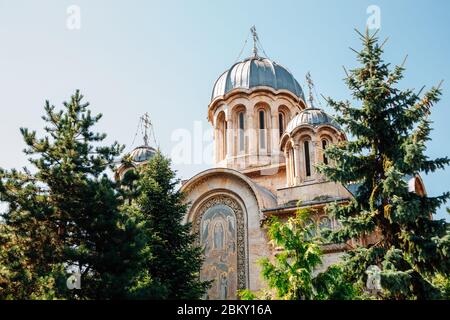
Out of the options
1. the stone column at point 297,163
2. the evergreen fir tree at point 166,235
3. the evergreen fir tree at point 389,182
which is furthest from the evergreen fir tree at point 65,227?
the stone column at point 297,163

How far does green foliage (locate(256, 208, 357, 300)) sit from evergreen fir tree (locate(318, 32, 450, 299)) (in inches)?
21.2

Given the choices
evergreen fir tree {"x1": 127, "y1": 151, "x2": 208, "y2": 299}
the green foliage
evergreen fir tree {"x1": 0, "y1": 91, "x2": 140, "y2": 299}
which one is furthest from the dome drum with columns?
evergreen fir tree {"x1": 0, "y1": 91, "x2": 140, "y2": 299}

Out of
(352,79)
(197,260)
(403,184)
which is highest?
(352,79)

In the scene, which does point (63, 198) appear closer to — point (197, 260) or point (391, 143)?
point (197, 260)

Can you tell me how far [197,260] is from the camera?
582 inches

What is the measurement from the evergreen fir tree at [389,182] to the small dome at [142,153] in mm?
14432

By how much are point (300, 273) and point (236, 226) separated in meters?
7.66

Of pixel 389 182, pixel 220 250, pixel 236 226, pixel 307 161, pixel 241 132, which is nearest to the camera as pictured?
pixel 389 182

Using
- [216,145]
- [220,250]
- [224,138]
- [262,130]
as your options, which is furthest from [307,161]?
[216,145]

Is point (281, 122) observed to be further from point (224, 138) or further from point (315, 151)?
point (315, 151)

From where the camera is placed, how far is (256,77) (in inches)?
920
